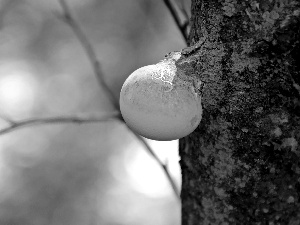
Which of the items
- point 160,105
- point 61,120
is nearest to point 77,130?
point 61,120

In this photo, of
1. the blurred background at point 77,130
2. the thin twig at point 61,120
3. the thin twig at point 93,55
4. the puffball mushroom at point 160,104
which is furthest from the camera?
the blurred background at point 77,130

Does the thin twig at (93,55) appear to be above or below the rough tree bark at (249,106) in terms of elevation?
above

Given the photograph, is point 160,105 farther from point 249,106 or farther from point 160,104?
point 249,106

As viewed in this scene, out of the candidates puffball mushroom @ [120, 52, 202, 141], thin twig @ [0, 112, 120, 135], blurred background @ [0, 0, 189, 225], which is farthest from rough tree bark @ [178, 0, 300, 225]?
blurred background @ [0, 0, 189, 225]

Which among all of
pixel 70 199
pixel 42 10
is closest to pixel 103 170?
pixel 70 199

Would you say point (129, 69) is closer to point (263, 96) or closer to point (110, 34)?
point (110, 34)

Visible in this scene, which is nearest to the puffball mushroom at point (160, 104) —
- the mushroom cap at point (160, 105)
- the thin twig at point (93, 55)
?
the mushroom cap at point (160, 105)

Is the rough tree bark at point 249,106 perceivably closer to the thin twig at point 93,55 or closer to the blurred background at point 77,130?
the thin twig at point 93,55

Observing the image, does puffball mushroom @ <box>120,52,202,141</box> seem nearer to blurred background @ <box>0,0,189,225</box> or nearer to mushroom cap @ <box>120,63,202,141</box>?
mushroom cap @ <box>120,63,202,141</box>
